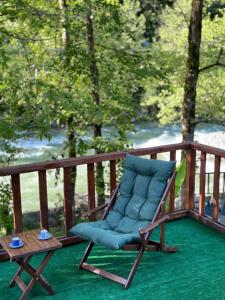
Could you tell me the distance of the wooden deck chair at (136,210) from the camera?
3375 millimetres

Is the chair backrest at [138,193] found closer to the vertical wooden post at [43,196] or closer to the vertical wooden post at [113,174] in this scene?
the vertical wooden post at [113,174]

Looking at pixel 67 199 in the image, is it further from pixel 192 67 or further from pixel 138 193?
pixel 192 67

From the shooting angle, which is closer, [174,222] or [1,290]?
[1,290]

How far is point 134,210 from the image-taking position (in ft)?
12.4

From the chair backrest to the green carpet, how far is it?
1.25 ft

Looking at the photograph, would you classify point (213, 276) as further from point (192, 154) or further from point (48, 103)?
point (48, 103)

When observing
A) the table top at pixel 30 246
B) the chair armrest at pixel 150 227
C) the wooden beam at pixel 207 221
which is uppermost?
the chair armrest at pixel 150 227

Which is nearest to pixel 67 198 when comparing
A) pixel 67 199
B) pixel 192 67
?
pixel 67 199

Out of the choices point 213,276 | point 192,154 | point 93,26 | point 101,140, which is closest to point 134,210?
point 213,276

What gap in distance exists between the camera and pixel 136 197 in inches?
152

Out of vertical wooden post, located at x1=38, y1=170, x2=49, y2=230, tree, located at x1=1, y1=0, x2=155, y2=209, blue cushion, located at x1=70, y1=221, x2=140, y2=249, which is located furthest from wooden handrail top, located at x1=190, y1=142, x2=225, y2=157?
tree, located at x1=1, y1=0, x2=155, y2=209

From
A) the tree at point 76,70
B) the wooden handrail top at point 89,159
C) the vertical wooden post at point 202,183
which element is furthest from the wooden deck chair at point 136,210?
the tree at point 76,70

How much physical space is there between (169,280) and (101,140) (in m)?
4.23

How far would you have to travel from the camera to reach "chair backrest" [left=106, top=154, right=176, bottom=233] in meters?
3.70
